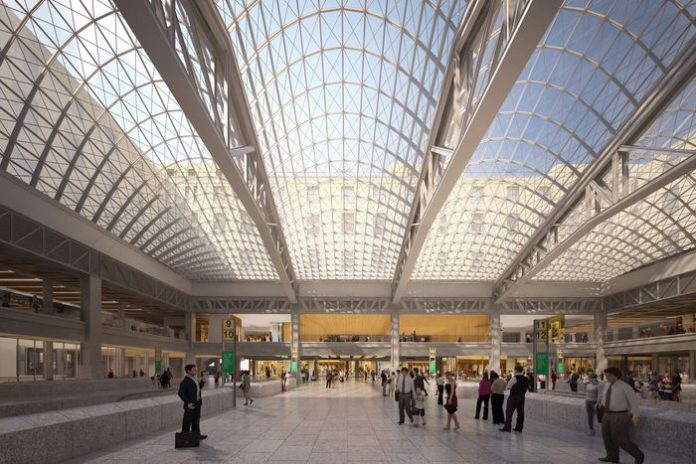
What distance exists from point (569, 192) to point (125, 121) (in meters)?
29.9

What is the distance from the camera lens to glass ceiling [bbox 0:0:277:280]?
3020 cm

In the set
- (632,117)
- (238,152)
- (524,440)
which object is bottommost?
(524,440)

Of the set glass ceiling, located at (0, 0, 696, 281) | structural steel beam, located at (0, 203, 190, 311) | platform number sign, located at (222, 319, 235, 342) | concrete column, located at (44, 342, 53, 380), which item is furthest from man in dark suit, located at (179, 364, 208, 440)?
concrete column, located at (44, 342, 53, 380)

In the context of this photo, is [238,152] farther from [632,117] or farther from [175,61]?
[632,117]

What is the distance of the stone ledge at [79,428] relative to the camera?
1208 centimetres

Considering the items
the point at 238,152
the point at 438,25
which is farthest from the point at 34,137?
the point at 438,25

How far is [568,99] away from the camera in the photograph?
121ft

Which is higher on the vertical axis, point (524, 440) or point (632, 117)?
point (632, 117)

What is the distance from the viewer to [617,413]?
13.5m

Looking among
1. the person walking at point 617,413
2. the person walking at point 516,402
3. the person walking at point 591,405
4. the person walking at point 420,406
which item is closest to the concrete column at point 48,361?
the person walking at point 420,406

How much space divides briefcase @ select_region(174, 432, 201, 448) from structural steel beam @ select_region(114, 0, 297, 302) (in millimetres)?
10462

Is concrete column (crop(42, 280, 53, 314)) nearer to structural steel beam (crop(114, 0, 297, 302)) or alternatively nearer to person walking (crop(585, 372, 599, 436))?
structural steel beam (crop(114, 0, 297, 302))

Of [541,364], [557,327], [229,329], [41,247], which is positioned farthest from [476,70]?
[41,247]

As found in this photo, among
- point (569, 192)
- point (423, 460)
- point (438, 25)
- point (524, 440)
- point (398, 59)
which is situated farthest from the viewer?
point (569, 192)
